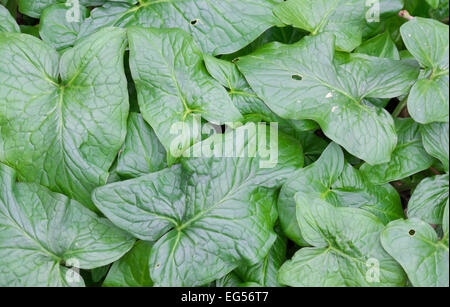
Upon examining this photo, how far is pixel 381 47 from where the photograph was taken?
1.17 meters

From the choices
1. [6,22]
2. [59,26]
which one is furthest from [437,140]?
[6,22]

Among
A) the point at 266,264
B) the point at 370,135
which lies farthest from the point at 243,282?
the point at 370,135

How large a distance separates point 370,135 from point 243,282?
0.47 metres

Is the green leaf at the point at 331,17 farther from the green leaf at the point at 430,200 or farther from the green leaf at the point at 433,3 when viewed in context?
the green leaf at the point at 430,200

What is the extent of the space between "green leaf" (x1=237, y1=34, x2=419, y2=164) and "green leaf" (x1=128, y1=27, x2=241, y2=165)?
100 mm

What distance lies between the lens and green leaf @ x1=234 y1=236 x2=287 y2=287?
1055mm

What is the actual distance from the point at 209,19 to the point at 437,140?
0.65m

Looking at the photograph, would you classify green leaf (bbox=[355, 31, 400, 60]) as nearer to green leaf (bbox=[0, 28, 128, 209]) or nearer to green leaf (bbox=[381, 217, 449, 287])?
green leaf (bbox=[381, 217, 449, 287])

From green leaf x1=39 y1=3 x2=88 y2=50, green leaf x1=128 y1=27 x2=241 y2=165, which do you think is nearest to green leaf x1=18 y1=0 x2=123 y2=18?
green leaf x1=39 y1=3 x2=88 y2=50

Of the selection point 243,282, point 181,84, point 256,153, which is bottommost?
point 243,282

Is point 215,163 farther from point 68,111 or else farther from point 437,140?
point 437,140

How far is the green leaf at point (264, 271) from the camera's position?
1.05 metres

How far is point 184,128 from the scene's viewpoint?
1.03 m
